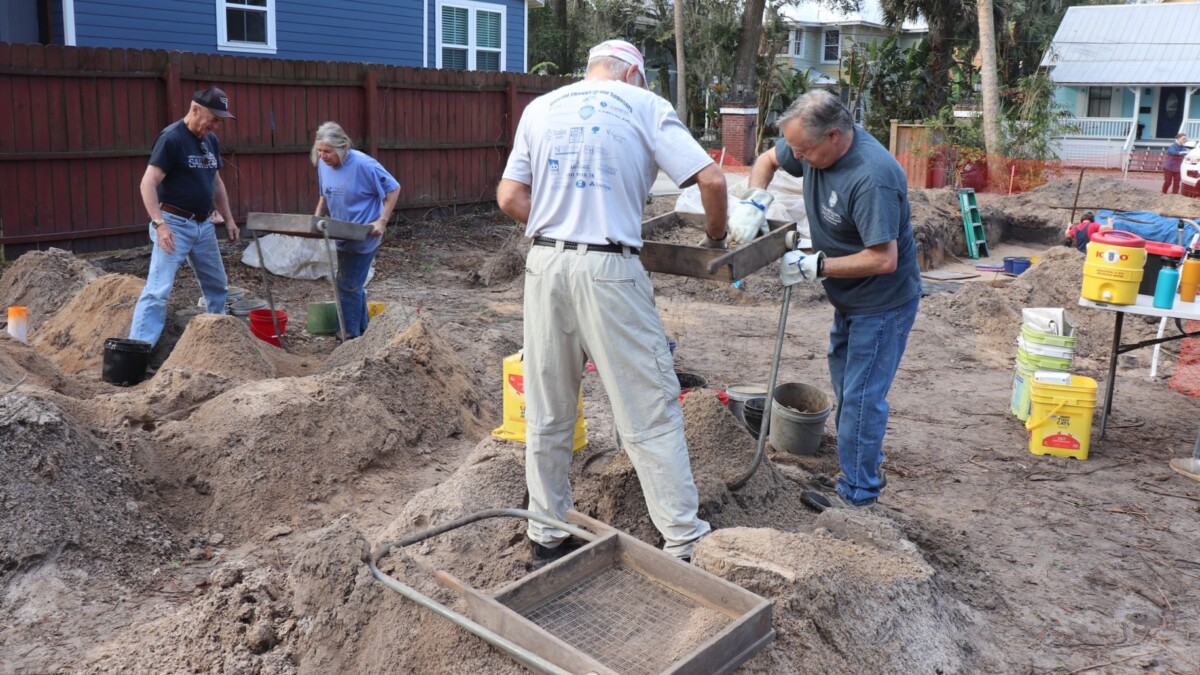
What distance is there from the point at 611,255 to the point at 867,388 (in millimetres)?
1622

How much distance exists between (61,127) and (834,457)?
27.2 ft

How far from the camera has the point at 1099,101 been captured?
32.8 metres

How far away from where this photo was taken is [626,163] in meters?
3.48

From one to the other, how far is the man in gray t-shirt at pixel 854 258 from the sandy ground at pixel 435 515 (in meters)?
0.40

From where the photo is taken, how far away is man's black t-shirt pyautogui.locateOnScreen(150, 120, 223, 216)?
21.6 ft

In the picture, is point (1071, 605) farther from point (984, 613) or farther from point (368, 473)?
point (368, 473)

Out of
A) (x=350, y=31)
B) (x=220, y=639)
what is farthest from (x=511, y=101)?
(x=220, y=639)

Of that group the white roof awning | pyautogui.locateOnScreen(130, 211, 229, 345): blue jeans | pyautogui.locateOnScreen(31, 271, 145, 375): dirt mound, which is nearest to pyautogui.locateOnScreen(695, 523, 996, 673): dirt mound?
pyautogui.locateOnScreen(130, 211, 229, 345): blue jeans

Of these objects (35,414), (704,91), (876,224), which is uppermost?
(704,91)

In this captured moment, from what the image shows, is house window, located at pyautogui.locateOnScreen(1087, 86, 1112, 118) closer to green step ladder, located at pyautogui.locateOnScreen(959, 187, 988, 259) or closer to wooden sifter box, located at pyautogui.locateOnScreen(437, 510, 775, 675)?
green step ladder, located at pyautogui.locateOnScreen(959, 187, 988, 259)

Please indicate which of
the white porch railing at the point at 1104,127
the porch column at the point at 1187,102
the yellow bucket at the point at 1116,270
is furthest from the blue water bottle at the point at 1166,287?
the white porch railing at the point at 1104,127

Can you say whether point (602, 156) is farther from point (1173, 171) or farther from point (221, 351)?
point (1173, 171)

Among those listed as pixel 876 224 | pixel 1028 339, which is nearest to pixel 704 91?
pixel 1028 339

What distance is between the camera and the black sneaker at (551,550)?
3707 millimetres
